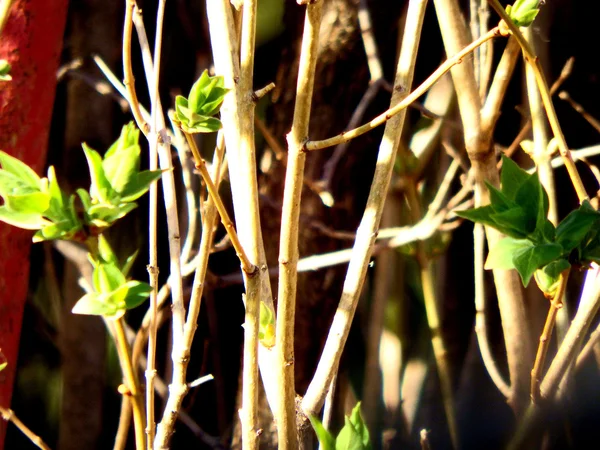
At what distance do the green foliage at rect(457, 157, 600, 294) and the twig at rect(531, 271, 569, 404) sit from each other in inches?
1.5

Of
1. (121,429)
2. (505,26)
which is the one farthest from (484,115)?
(121,429)

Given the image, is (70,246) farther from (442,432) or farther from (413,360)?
(442,432)

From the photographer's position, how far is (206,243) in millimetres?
557

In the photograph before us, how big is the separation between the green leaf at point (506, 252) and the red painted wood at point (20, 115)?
0.53m

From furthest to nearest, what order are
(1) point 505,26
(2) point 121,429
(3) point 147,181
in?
1. (2) point 121,429
2. (1) point 505,26
3. (3) point 147,181

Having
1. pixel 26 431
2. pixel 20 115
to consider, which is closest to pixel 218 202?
pixel 26 431

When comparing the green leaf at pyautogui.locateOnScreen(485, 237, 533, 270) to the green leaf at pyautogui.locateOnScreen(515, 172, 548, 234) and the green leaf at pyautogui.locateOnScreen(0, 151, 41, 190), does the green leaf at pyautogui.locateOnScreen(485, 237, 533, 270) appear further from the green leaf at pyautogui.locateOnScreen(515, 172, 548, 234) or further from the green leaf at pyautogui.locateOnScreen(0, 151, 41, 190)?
the green leaf at pyautogui.locateOnScreen(0, 151, 41, 190)

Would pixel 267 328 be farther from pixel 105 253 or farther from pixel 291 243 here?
pixel 105 253

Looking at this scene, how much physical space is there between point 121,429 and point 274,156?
1.55 ft

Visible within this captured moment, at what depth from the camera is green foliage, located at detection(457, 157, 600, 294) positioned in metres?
0.43

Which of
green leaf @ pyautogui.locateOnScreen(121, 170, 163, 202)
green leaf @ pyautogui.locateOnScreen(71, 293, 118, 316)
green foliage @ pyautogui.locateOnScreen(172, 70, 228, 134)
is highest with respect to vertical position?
green foliage @ pyautogui.locateOnScreen(172, 70, 228, 134)

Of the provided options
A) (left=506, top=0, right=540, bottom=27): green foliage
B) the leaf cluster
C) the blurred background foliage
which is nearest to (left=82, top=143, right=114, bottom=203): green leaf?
the leaf cluster

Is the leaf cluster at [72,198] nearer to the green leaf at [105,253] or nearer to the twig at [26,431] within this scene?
the green leaf at [105,253]

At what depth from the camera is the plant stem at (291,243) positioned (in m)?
0.48
